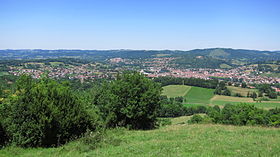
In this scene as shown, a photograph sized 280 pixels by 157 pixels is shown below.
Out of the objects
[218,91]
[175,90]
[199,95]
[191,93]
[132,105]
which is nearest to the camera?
[132,105]

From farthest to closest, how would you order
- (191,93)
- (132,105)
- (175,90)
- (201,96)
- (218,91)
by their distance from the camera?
(175,90), (191,93), (218,91), (201,96), (132,105)

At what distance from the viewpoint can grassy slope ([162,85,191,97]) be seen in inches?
3702

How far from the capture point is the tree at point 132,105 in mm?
20288

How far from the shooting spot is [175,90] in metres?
101

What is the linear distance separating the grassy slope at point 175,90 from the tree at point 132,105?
7239 centimetres

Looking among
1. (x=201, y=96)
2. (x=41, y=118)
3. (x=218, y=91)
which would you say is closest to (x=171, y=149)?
(x=41, y=118)

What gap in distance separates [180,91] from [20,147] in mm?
89571

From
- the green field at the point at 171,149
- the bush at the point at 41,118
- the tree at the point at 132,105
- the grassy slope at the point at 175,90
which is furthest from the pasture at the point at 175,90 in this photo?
the green field at the point at 171,149

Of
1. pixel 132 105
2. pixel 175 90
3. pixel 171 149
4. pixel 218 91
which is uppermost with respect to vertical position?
pixel 171 149

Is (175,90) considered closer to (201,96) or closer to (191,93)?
(191,93)

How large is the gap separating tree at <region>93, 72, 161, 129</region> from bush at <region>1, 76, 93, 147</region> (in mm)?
6390

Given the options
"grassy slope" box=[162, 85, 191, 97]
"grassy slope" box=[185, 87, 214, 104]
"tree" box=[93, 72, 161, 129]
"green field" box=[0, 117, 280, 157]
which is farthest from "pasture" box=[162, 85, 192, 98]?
"green field" box=[0, 117, 280, 157]

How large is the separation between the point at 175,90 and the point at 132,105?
82.1 metres

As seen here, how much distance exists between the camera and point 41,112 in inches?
490
